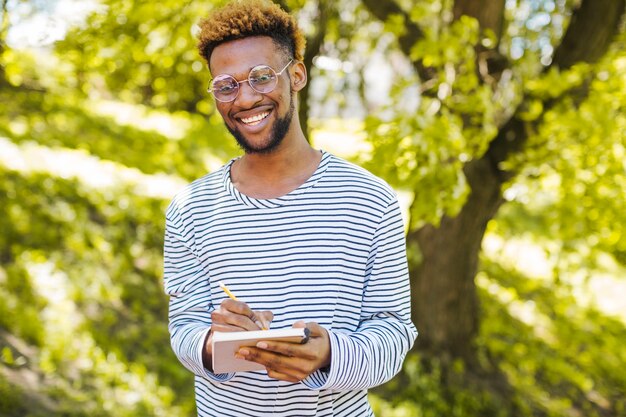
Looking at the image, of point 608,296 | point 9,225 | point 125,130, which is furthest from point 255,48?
point 125,130

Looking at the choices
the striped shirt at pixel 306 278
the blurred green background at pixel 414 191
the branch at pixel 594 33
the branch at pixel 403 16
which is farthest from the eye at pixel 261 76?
the branch at pixel 594 33

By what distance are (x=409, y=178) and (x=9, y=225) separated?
12.9ft

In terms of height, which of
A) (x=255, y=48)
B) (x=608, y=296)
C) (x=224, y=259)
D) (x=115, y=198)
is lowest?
(x=608, y=296)

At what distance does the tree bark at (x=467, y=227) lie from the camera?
498cm

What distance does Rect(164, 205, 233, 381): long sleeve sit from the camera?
6.26 feet

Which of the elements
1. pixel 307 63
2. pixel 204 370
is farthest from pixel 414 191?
pixel 204 370

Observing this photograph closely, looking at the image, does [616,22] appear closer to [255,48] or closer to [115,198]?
[255,48]

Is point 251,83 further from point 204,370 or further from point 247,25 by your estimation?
point 204,370

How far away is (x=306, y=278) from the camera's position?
1.83 metres

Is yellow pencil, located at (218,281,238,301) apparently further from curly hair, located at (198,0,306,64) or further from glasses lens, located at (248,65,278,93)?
curly hair, located at (198,0,306,64)

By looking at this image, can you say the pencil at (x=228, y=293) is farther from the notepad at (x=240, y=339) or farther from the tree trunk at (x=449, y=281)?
the tree trunk at (x=449, y=281)

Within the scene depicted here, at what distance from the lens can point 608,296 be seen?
8.91m

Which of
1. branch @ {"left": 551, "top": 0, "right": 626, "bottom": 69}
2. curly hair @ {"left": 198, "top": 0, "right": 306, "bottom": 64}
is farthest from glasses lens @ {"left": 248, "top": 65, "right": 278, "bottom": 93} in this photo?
branch @ {"left": 551, "top": 0, "right": 626, "bottom": 69}

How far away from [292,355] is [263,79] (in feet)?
2.43
